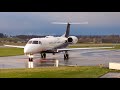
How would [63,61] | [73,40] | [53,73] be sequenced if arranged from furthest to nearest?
1. [73,40]
2. [63,61]
3. [53,73]

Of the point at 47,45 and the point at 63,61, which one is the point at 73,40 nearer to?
the point at 47,45

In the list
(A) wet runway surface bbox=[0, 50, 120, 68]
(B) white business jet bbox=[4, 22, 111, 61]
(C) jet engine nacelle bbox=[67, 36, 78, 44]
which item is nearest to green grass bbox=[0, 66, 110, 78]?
(A) wet runway surface bbox=[0, 50, 120, 68]

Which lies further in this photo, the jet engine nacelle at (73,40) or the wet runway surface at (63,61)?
the jet engine nacelle at (73,40)

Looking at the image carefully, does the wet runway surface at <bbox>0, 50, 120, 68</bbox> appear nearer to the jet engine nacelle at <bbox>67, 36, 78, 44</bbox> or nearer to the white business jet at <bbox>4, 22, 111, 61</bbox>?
the white business jet at <bbox>4, 22, 111, 61</bbox>

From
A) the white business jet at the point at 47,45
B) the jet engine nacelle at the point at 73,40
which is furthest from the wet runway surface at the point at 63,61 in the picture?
the jet engine nacelle at the point at 73,40

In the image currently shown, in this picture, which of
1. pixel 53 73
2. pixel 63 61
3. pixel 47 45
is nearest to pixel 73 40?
pixel 47 45

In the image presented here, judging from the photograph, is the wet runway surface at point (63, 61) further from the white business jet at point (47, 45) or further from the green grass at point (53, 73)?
the green grass at point (53, 73)
